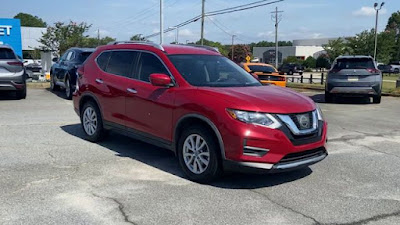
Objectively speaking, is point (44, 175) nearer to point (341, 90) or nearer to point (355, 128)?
point (355, 128)

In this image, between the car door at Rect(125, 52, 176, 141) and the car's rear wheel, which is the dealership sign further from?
the car door at Rect(125, 52, 176, 141)

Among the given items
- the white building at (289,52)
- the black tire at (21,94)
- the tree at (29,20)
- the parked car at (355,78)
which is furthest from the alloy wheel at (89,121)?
the tree at (29,20)

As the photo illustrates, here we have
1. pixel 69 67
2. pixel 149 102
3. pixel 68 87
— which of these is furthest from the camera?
pixel 68 87

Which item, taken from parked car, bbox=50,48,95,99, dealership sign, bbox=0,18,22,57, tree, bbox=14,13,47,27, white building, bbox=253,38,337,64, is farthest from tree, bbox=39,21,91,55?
tree, bbox=14,13,47,27

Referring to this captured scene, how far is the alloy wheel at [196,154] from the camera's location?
5164 mm

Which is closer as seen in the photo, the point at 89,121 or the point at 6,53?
the point at 89,121

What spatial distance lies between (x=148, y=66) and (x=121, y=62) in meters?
0.76

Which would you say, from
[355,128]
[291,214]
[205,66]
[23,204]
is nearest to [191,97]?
[205,66]

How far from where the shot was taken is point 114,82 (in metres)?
6.72

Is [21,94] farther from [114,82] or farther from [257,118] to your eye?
[257,118]

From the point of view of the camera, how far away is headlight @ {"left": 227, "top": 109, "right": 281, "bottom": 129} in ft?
15.7

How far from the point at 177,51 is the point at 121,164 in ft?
6.17

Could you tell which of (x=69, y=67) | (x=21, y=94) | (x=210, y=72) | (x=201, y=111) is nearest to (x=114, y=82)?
(x=210, y=72)

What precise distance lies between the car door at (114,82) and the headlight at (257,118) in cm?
Answer: 230
